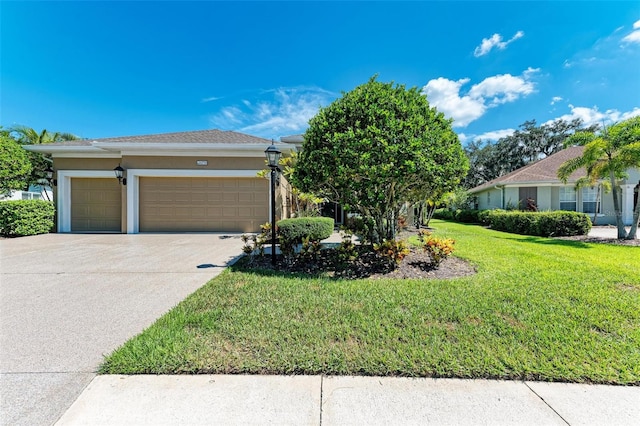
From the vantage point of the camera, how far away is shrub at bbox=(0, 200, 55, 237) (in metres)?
9.87

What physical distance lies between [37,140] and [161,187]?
883 centimetres

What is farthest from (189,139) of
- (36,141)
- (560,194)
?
(560,194)

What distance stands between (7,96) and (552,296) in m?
19.1

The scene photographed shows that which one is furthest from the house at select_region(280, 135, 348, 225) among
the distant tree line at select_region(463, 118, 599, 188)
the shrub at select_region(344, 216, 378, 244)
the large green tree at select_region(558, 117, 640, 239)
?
the distant tree line at select_region(463, 118, 599, 188)

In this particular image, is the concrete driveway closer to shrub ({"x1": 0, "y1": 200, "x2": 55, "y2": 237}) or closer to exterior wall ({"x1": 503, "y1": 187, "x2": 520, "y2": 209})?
shrub ({"x1": 0, "y1": 200, "x2": 55, "y2": 237})

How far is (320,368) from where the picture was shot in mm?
2221

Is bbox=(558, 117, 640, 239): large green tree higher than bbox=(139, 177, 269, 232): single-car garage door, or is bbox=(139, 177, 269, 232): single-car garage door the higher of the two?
bbox=(558, 117, 640, 239): large green tree

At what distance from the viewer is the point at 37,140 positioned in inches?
543

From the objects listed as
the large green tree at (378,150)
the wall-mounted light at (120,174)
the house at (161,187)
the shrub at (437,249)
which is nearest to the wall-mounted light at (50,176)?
the house at (161,187)

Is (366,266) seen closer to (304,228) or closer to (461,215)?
(304,228)

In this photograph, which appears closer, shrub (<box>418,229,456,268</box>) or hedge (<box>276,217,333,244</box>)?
shrub (<box>418,229,456,268</box>)

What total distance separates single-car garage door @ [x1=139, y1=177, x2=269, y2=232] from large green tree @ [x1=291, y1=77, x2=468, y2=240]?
6.42 m

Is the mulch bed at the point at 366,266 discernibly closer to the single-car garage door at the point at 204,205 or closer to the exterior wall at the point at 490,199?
the single-car garage door at the point at 204,205

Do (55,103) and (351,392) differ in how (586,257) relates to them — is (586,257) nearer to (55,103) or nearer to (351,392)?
(351,392)
